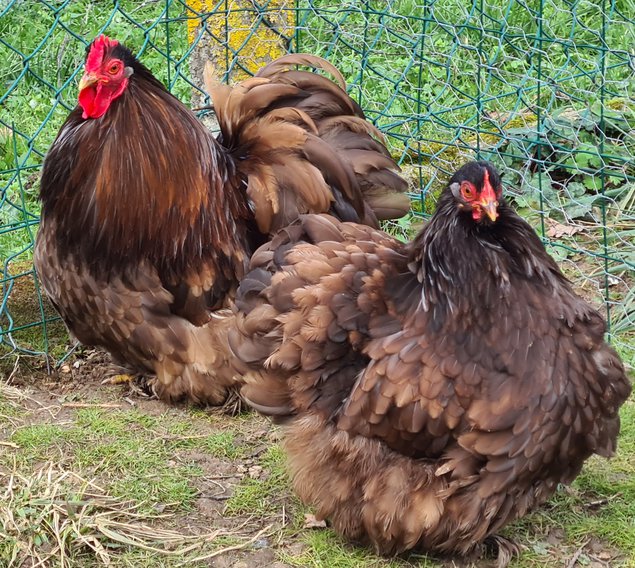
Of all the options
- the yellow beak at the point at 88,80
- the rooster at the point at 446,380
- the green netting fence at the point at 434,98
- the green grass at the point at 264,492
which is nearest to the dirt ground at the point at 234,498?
the green grass at the point at 264,492

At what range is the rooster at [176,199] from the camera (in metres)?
3.77

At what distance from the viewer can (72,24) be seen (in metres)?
6.80

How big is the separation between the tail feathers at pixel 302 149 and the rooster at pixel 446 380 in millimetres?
787

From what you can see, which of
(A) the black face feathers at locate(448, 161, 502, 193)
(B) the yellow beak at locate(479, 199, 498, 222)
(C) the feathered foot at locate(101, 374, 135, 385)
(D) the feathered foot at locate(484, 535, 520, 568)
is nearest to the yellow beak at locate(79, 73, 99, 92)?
(C) the feathered foot at locate(101, 374, 135, 385)

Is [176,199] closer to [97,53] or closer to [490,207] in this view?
[97,53]

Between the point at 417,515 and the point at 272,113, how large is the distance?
200 centimetres

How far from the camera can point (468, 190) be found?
2832 mm

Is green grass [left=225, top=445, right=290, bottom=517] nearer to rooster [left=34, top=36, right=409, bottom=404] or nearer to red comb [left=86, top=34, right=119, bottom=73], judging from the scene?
rooster [left=34, top=36, right=409, bottom=404]

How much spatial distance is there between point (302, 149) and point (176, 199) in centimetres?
62

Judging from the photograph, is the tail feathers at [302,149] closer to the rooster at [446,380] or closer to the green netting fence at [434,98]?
the green netting fence at [434,98]

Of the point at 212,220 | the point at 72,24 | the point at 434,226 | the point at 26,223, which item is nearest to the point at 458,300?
the point at 434,226

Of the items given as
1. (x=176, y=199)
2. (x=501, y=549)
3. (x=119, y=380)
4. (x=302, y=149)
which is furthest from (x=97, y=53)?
(x=501, y=549)

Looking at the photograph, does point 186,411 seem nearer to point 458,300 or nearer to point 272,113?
point 272,113

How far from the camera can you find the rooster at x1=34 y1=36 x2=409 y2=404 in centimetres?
377
